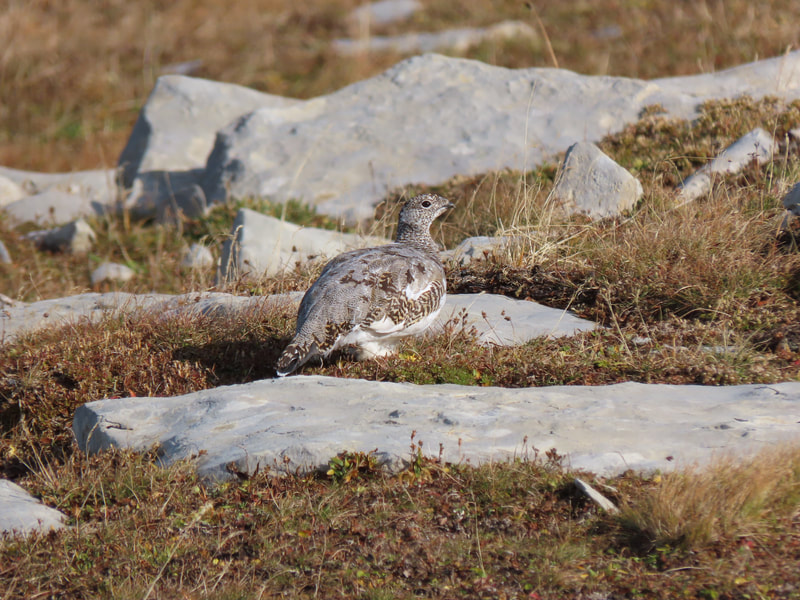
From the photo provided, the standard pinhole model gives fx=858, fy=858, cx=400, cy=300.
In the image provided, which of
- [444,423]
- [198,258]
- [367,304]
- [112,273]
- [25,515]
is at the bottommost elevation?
[112,273]

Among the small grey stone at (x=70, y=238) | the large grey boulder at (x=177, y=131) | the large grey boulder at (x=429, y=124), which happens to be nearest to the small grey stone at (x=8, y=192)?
the large grey boulder at (x=177, y=131)

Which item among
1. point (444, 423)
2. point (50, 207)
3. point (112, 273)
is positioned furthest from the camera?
point (50, 207)

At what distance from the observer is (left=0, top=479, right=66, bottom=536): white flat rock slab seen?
471 cm

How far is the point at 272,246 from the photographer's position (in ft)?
31.7

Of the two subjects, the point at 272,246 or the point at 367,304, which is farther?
the point at 272,246

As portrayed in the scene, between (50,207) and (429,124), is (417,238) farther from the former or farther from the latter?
(50,207)

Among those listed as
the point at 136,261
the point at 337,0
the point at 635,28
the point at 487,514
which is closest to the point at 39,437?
the point at 487,514

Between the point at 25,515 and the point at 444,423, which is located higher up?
the point at 444,423

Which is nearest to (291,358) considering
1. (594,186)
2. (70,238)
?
(594,186)

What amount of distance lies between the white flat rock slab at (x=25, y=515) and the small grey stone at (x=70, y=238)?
27.9 ft

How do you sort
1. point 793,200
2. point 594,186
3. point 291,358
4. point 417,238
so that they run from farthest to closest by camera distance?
point 594,186, point 793,200, point 417,238, point 291,358

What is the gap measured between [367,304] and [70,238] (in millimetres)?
8546

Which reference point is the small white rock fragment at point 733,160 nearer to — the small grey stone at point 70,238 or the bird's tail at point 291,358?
the bird's tail at point 291,358

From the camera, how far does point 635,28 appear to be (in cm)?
1934
